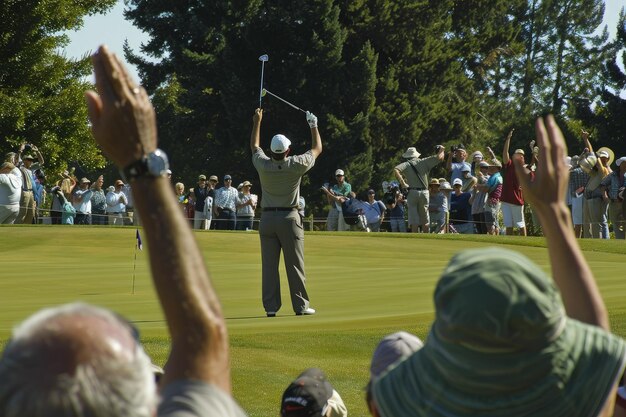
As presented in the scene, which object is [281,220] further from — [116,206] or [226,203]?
[116,206]

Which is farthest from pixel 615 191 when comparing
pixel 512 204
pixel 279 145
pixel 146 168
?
pixel 146 168

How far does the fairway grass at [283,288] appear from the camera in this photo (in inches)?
370

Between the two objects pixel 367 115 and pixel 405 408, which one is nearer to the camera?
pixel 405 408

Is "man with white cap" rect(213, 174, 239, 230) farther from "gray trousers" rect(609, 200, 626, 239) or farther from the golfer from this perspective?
the golfer

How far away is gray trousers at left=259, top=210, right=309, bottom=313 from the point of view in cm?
1380

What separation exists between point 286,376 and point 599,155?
19501 millimetres

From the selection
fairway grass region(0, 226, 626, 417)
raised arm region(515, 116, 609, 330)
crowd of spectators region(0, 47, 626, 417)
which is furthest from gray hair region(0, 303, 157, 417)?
fairway grass region(0, 226, 626, 417)

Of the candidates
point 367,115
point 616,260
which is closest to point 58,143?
point 367,115

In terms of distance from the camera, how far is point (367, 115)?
50.5 m

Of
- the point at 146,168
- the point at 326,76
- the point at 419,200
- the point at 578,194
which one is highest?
the point at 326,76

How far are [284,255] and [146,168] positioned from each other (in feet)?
37.3

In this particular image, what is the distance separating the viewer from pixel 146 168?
8.89 ft

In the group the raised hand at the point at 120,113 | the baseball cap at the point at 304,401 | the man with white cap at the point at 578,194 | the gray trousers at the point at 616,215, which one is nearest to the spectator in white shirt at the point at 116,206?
the man with white cap at the point at 578,194

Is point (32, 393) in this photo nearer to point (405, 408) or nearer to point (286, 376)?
point (405, 408)
